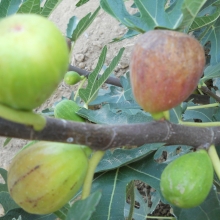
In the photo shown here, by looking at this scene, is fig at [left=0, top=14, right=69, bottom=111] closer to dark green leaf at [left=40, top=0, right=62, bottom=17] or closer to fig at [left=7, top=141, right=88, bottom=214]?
fig at [left=7, top=141, right=88, bottom=214]

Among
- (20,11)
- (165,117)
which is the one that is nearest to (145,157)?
(165,117)

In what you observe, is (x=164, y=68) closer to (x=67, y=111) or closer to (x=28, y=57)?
(x=28, y=57)

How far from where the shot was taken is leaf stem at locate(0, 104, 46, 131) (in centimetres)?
48

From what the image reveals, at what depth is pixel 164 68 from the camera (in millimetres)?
584

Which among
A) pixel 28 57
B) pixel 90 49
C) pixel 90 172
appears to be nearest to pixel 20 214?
pixel 90 172

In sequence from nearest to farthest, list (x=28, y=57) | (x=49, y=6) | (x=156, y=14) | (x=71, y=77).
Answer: (x=28, y=57) → (x=156, y=14) → (x=49, y=6) → (x=71, y=77)

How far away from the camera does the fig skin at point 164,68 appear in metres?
0.58

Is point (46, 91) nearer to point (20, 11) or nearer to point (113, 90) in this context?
point (20, 11)

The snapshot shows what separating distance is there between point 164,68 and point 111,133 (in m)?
0.14

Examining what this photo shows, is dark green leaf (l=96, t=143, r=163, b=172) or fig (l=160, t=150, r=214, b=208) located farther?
dark green leaf (l=96, t=143, r=163, b=172)

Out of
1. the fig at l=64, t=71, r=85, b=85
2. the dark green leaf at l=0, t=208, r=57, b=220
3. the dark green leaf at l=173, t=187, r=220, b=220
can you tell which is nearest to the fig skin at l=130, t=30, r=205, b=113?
the dark green leaf at l=173, t=187, r=220, b=220

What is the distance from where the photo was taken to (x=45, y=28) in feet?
1.43

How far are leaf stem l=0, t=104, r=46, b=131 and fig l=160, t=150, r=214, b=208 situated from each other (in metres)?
0.27

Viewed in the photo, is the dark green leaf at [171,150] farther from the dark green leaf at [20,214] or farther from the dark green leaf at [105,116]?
the dark green leaf at [20,214]
